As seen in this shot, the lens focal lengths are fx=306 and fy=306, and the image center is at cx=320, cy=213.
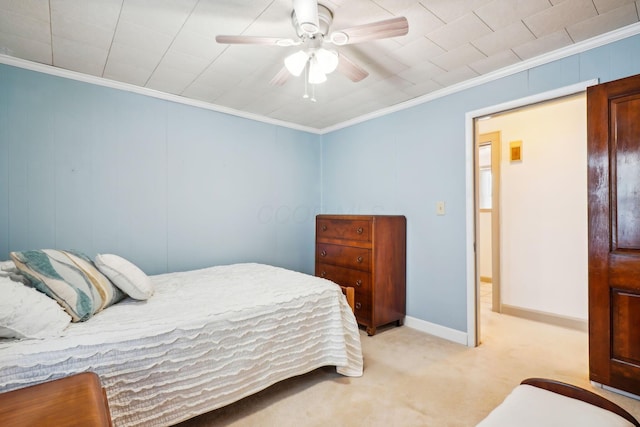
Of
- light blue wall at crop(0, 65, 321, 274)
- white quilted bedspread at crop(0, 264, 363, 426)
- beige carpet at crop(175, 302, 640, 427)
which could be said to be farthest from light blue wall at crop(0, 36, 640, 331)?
white quilted bedspread at crop(0, 264, 363, 426)

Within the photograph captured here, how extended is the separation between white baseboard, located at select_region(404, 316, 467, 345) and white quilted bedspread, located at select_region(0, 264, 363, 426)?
109cm

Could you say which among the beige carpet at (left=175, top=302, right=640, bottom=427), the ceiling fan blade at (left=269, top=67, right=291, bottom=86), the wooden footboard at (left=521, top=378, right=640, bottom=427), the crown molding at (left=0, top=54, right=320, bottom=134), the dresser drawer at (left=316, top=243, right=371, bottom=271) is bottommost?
the beige carpet at (left=175, top=302, right=640, bottom=427)

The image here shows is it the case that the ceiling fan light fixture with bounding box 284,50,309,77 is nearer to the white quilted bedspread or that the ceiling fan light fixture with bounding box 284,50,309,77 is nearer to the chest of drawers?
the white quilted bedspread

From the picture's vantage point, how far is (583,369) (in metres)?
2.24

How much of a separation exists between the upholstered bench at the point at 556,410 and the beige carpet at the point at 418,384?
0.65 m

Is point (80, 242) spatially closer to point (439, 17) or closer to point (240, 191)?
point (240, 191)

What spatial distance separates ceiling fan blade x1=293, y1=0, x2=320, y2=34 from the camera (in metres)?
1.45

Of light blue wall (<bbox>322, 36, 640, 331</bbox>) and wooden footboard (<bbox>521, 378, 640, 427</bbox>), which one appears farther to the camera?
light blue wall (<bbox>322, 36, 640, 331</bbox>)

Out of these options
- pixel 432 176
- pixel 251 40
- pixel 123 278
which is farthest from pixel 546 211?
pixel 123 278

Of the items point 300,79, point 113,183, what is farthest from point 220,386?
point 300,79

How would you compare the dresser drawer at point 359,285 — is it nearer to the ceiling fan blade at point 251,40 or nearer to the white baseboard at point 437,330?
the white baseboard at point 437,330

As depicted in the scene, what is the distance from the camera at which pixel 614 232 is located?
1.91 meters

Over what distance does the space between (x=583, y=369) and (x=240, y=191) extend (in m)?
3.34

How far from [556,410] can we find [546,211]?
288 centimetres
